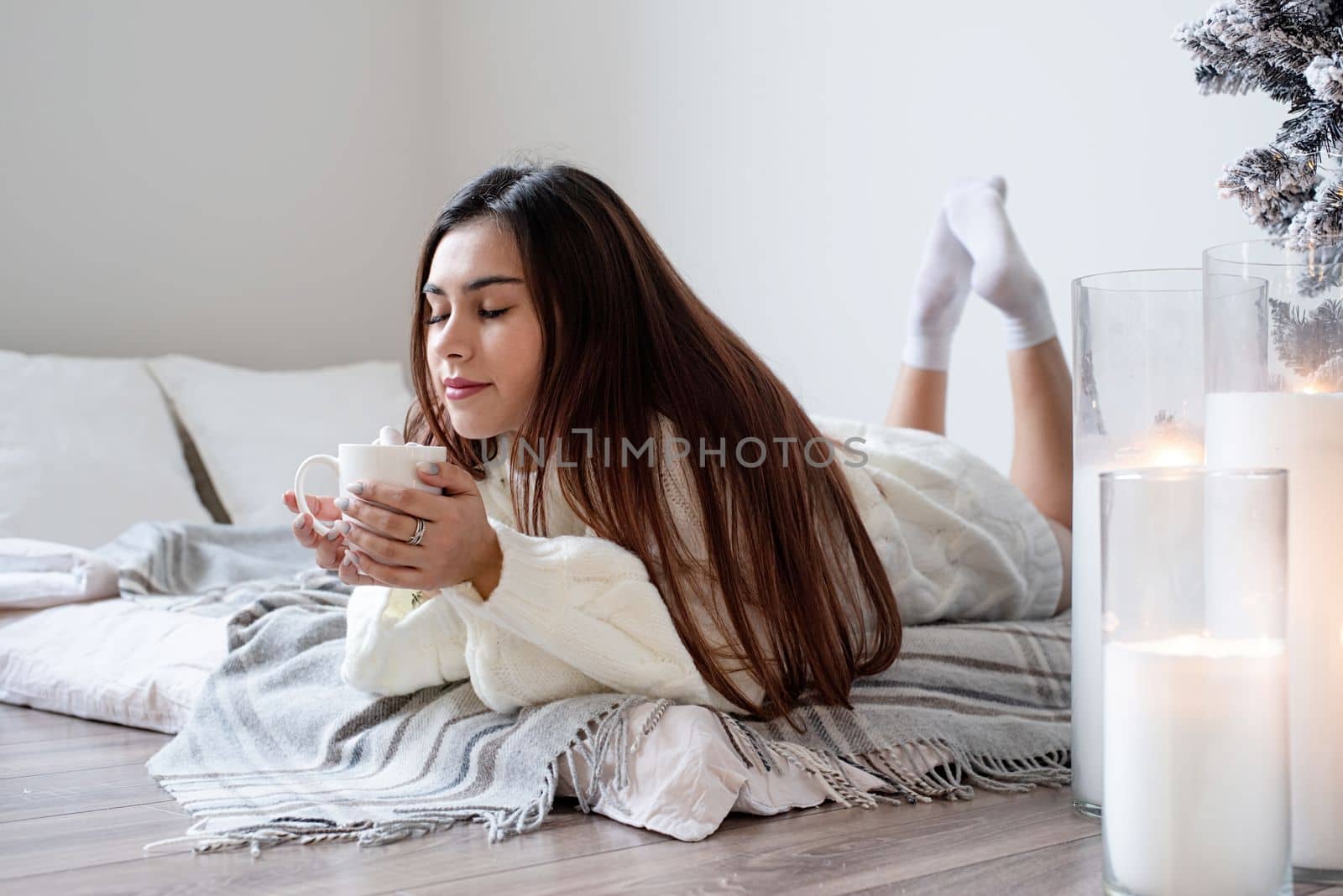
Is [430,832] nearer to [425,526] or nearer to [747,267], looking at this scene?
[425,526]

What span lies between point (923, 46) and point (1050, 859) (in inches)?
71.4

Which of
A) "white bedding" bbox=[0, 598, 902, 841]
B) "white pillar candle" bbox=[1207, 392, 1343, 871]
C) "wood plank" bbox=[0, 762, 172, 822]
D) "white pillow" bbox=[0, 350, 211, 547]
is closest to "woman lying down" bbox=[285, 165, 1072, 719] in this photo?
"white bedding" bbox=[0, 598, 902, 841]

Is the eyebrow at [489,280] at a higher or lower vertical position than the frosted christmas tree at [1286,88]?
lower

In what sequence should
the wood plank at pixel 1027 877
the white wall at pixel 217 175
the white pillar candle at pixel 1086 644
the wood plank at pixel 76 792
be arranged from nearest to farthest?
the wood plank at pixel 1027 877
the white pillar candle at pixel 1086 644
the wood plank at pixel 76 792
the white wall at pixel 217 175

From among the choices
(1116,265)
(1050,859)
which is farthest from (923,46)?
(1050,859)

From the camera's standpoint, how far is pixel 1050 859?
106 centimetres

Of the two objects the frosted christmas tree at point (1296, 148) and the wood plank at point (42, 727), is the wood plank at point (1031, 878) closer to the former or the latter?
the frosted christmas tree at point (1296, 148)

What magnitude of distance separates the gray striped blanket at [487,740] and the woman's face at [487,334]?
30 centimetres

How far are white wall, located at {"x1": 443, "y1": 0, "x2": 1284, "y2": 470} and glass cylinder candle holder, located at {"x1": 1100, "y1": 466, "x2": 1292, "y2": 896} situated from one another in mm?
1344

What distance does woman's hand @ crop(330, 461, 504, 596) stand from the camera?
1.13 meters

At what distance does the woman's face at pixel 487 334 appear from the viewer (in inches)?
53.9

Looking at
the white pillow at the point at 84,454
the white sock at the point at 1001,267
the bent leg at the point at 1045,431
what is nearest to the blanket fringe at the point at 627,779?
the bent leg at the point at 1045,431

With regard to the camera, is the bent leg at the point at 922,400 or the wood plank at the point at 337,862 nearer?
the wood plank at the point at 337,862

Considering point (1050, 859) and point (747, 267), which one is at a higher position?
point (747, 267)
